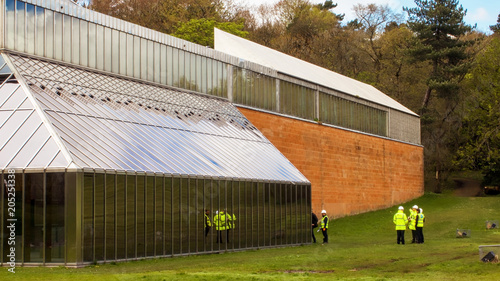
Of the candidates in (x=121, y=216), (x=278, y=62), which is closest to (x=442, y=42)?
(x=278, y=62)

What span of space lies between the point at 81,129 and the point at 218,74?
13984mm

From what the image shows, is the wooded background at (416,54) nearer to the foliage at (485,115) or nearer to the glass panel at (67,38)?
the foliage at (485,115)

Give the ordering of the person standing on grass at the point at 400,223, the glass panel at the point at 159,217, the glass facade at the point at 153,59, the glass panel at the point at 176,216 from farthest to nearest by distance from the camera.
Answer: the person standing on grass at the point at 400,223 → the glass facade at the point at 153,59 → the glass panel at the point at 176,216 → the glass panel at the point at 159,217

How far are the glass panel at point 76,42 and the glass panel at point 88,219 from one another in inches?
332

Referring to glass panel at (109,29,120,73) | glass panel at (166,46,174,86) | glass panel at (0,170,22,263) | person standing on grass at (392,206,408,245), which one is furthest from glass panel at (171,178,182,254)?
person standing on grass at (392,206,408,245)

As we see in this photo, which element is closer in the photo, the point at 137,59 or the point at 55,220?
the point at 55,220

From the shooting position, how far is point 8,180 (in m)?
19.8

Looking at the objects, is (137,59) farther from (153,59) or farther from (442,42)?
(442,42)

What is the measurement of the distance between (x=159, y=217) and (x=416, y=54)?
4291 cm

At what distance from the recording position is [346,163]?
45.8 m

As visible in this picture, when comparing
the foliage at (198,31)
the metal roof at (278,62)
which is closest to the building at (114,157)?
the metal roof at (278,62)

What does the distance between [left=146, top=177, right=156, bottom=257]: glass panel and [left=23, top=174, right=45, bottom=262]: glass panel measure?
343 cm

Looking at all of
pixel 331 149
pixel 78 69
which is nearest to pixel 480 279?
pixel 78 69

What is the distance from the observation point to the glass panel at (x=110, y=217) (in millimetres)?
20344
